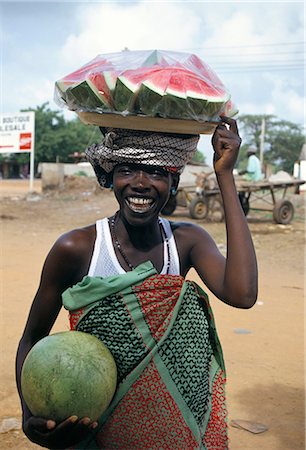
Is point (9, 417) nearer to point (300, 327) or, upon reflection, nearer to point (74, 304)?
point (74, 304)

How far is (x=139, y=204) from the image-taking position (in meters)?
1.93

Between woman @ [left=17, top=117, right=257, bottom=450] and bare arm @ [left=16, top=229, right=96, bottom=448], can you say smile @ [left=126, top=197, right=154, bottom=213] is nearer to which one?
woman @ [left=17, top=117, right=257, bottom=450]

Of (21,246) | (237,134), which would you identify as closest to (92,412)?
(237,134)

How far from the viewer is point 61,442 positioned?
64.9 inches

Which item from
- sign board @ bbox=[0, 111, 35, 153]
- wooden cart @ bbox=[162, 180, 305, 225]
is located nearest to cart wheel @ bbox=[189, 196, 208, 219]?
wooden cart @ bbox=[162, 180, 305, 225]

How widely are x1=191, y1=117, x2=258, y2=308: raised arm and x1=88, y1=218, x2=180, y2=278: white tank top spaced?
177 millimetres

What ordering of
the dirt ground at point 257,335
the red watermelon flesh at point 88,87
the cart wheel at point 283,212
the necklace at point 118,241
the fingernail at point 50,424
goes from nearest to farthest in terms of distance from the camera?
the fingernail at point 50,424 < the red watermelon flesh at point 88,87 < the necklace at point 118,241 < the dirt ground at point 257,335 < the cart wheel at point 283,212

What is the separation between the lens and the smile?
1.92 m

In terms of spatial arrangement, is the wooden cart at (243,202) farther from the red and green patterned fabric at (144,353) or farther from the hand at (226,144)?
the red and green patterned fabric at (144,353)

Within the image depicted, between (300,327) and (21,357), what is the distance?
4161 mm

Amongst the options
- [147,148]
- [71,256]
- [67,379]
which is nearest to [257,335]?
[71,256]

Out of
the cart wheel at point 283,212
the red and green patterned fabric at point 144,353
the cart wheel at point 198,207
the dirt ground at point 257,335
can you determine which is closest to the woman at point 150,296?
the red and green patterned fabric at point 144,353

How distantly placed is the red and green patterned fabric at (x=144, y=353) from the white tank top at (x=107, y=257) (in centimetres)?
17

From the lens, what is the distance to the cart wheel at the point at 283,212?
1320cm
